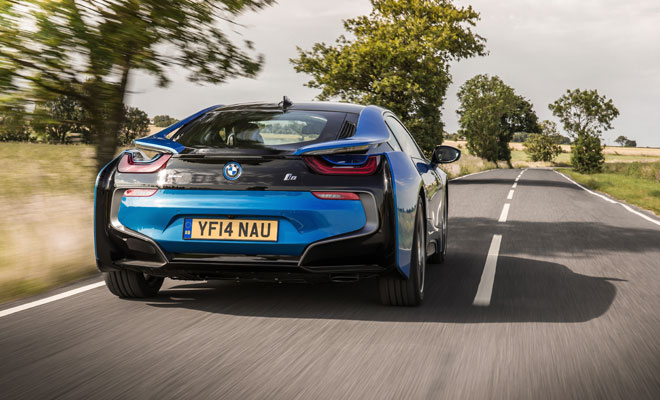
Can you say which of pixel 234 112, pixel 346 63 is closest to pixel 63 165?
pixel 234 112

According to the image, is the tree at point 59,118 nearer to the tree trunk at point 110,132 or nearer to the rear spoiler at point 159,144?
the tree trunk at point 110,132

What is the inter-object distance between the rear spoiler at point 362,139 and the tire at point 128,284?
163cm

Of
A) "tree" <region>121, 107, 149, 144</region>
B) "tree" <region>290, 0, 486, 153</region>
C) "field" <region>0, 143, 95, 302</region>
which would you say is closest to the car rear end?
"field" <region>0, 143, 95, 302</region>

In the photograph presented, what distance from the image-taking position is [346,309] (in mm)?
4758

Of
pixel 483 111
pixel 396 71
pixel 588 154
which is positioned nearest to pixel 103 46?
pixel 396 71

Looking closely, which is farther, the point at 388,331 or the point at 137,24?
the point at 137,24

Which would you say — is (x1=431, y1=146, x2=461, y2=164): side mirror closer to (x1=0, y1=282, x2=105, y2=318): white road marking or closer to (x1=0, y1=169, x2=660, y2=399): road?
(x1=0, y1=169, x2=660, y2=399): road

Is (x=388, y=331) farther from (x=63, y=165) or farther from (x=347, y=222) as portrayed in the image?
(x=63, y=165)

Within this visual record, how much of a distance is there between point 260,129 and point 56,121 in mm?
3030

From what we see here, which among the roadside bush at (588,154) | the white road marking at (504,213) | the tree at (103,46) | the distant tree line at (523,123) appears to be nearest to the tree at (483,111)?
the distant tree line at (523,123)

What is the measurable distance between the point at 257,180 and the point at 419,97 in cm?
2868

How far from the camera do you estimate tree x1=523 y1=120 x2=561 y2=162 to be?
111875mm

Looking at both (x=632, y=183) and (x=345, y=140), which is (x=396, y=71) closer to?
(x=632, y=183)

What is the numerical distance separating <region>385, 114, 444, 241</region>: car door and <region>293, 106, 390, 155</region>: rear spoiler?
0.24m
